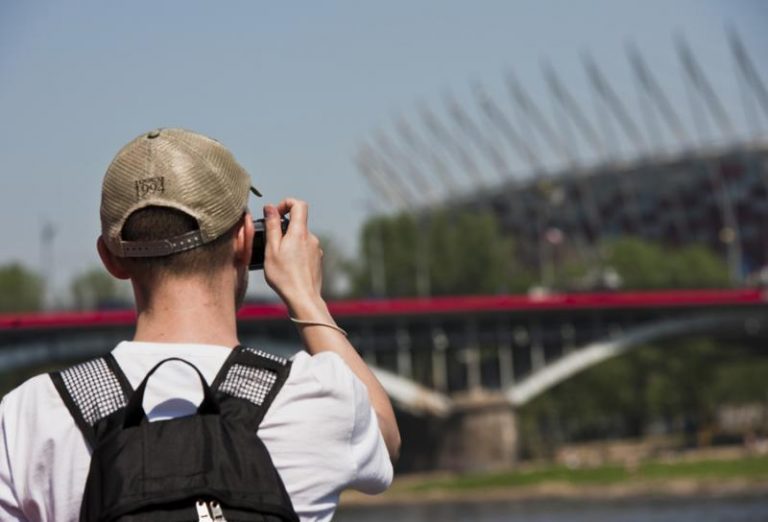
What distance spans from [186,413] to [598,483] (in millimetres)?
63267

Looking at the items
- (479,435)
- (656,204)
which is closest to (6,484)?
(479,435)

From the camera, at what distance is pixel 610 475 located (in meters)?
66.0

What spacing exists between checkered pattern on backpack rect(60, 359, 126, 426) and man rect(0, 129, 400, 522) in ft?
0.09

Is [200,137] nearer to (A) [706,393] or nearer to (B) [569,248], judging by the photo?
(A) [706,393]

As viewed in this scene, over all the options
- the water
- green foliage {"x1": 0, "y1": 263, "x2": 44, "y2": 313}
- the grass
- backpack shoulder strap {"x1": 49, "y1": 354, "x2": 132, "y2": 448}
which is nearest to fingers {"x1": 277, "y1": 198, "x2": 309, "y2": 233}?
backpack shoulder strap {"x1": 49, "y1": 354, "x2": 132, "y2": 448}

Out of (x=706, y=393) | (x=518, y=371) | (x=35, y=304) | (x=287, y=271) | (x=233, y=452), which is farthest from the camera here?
(x=706, y=393)

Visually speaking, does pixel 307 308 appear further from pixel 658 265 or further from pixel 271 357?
pixel 658 265

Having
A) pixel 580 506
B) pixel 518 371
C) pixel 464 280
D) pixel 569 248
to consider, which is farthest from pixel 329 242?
pixel 580 506

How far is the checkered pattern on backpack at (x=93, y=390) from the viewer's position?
2.61 m

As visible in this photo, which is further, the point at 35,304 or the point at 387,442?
the point at 35,304

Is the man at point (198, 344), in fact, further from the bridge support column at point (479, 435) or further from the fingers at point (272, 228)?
the bridge support column at point (479, 435)

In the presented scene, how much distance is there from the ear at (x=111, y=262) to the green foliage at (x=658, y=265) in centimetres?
8735

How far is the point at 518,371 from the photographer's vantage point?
234 ft

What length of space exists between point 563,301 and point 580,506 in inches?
520
